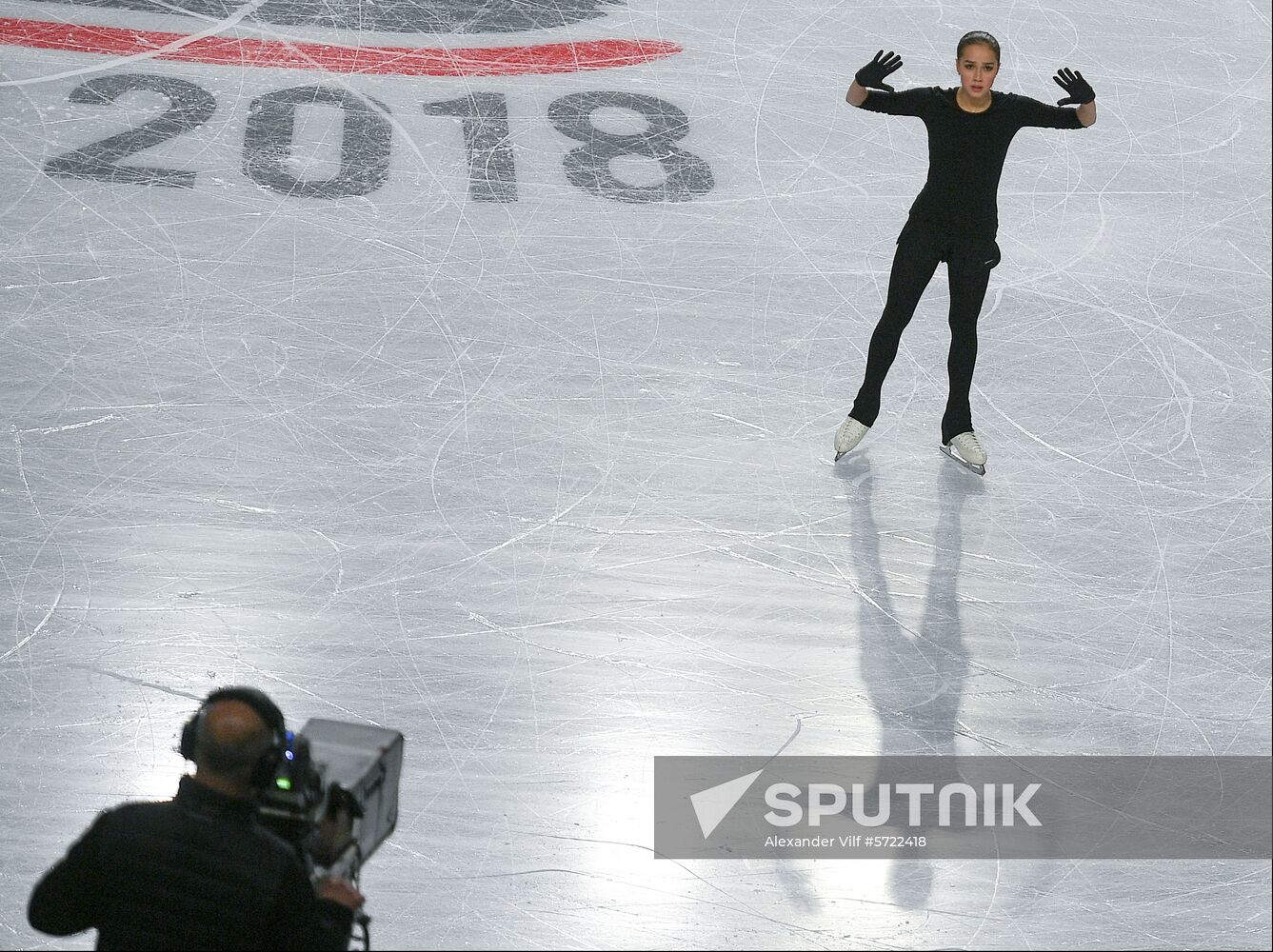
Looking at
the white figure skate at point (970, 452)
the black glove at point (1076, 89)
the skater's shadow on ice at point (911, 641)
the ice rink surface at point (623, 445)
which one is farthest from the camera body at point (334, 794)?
the black glove at point (1076, 89)

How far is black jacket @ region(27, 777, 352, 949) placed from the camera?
2.47m

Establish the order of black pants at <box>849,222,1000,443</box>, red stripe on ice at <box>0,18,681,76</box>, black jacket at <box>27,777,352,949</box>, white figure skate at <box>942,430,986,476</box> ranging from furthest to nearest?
red stripe on ice at <box>0,18,681,76</box>
white figure skate at <box>942,430,986,476</box>
black pants at <box>849,222,1000,443</box>
black jacket at <box>27,777,352,949</box>

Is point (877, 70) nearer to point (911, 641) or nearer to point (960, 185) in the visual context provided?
point (960, 185)

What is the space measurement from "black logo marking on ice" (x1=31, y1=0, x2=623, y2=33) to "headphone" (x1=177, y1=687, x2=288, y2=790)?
6130 mm

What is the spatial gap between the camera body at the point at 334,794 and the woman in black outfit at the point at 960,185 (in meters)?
3.03

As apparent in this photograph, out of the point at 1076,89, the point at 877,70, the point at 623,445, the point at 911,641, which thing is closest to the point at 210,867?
the point at 911,641

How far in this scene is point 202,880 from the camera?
247 centimetres

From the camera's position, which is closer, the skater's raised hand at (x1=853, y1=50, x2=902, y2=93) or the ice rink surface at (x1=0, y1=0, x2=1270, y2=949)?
the ice rink surface at (x1=0, y1=0, x2=1270, y2=949)

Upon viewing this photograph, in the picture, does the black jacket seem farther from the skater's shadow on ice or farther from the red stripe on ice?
the red stripe on ice

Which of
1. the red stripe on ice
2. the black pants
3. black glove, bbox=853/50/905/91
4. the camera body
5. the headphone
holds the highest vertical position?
black glove, bbox=853/50/905/91

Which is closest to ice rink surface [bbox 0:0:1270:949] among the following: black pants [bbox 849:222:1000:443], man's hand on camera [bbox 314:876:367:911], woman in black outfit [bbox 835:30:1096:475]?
black pants [bbox 849:222:1000:443]

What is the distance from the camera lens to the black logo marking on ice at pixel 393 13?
26.5ft

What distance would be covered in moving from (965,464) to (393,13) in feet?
14.2

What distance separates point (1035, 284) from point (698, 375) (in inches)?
66.3
